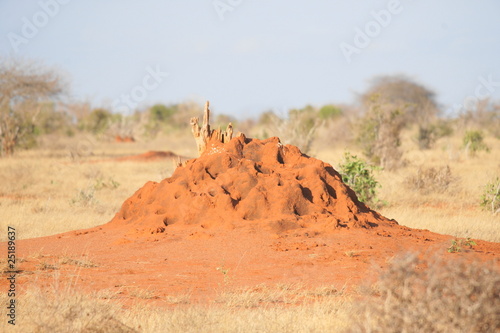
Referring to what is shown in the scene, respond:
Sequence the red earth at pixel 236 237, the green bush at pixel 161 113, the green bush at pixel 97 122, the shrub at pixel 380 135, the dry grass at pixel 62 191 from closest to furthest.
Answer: the red earth at pixel 236 237, the dry grass at pixel 62 191, the shrub at pixel 380 135, the green bush at pixel 97 122, the green bush at pixel 161 113

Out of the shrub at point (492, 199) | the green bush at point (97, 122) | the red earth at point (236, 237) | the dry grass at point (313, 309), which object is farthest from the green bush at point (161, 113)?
the dry grass at point (313, 309)

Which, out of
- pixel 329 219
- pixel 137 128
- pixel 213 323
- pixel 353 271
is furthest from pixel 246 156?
pixel 137 128

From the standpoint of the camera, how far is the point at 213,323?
A: 4.56 metres

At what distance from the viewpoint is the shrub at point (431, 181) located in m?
13.6

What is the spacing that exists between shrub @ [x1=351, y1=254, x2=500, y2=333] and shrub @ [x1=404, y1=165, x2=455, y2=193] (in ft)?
33.1

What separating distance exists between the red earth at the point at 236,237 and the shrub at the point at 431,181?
5335 millimetres

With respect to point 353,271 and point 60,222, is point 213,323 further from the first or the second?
point 60,222

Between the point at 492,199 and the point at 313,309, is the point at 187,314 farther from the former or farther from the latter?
the point at 492,199

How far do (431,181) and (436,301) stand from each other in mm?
10469

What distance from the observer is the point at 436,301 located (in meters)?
3.63

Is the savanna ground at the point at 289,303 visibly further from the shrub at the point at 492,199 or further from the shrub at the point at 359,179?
the shrub at the point at 359,179

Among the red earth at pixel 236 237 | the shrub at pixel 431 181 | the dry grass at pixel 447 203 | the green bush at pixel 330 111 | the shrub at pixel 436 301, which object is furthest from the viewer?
the green bush at pixel 330 111

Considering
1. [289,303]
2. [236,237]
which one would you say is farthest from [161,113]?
[289,303]

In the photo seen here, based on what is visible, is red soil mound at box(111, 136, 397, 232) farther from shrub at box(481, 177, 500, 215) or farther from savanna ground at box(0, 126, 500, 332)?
shrub at box(481, 177, 500, 215)
